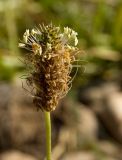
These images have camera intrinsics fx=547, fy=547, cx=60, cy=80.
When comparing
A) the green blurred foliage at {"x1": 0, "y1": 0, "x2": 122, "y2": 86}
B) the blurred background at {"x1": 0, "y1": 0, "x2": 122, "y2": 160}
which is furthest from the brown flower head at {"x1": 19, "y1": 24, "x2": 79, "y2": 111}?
the green blurred foliage at {"x1": 0, "y1": 0, "x2": 122, "y2": 86}

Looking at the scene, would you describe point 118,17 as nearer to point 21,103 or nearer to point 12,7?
point 12,7

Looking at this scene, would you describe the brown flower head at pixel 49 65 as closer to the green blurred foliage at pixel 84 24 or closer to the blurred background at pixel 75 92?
the blurred background at pixel 75 92

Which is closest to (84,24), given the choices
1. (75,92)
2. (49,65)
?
(75,92)

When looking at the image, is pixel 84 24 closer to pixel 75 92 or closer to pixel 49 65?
pixel 75 92

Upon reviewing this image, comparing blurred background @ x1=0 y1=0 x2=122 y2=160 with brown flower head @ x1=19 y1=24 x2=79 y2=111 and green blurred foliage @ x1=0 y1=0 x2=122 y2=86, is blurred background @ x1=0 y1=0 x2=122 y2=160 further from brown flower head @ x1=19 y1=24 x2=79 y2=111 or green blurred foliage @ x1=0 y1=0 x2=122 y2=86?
brown flower head @ x1=19 y1=24 x2=79 y2=111

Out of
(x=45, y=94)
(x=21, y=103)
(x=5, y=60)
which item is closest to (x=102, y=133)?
(x=21, y=103)

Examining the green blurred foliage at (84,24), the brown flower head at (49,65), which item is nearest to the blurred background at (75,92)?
the green blurred foliage at (84,24)
